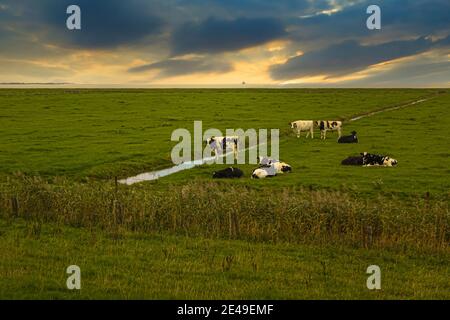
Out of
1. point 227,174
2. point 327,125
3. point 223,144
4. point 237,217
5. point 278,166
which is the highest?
point 327,125

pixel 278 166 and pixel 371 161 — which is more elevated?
pixel 371 161

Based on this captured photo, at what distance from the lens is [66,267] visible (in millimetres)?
11359

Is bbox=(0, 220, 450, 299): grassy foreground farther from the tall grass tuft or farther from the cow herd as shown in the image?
the cow herd

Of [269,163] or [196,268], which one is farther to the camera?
[269,163]

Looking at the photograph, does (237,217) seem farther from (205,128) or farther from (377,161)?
(205,128)

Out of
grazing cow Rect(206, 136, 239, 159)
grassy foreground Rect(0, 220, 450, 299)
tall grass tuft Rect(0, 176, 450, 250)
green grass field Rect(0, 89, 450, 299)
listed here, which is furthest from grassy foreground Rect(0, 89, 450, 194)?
grassy foreground Rect(0, 220, 450, 299)

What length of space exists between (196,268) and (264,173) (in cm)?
1510

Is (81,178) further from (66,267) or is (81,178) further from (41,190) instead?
(66,267)

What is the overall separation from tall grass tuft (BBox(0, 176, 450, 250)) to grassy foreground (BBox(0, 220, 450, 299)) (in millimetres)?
714

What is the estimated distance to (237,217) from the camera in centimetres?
1543

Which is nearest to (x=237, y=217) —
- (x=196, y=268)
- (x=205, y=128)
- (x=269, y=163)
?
(x=196, y=268)

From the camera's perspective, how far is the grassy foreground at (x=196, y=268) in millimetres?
9841

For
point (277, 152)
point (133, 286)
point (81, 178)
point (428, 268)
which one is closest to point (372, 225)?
point (428, 268)
